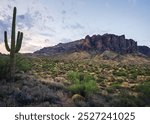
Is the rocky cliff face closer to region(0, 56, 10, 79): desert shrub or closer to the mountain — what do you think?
the mountain

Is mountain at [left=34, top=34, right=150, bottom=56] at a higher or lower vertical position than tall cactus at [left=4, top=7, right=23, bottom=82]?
higher

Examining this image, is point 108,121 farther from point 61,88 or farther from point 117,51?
point 117,51

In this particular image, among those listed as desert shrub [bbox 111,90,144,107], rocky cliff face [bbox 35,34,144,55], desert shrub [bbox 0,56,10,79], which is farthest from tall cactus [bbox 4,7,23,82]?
rocky cliff face [bbox 35,34,144,55]

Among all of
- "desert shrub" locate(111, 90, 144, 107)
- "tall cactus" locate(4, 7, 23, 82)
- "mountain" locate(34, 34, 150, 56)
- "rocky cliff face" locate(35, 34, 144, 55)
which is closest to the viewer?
"desert shrub" locate(111, 90, 144, 107)

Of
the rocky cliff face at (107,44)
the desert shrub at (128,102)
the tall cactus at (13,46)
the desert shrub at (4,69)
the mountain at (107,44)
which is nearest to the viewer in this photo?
the desert shrub at (128,102)

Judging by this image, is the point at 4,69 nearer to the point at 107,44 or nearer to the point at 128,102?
the point at 128,102

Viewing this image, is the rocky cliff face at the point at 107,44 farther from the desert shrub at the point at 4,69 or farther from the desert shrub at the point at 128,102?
the desert shrub at the point at 128,102

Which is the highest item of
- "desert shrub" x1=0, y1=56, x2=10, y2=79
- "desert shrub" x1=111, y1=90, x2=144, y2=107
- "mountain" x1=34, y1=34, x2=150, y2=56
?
"mountain" x1=34, y1=34, x2=150, y2=56

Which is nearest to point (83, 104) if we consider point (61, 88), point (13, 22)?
point (61, 88)

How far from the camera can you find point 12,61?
13312 mm

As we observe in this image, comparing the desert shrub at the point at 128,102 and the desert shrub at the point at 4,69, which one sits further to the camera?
the desert shrub at the point at 4,69

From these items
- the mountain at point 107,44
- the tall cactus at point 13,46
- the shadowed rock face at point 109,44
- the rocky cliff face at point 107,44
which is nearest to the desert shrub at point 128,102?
the tall cactus at point 13,46

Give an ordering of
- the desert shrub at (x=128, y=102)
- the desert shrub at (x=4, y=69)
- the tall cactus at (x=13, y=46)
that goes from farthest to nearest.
A: the desert shrub at (x=4, y=69) < the tall cactus at (x=13, y=46) < the desert shrub at (x=128, y=102)

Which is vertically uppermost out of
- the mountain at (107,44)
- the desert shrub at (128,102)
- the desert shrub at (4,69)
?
the mountain at (107,44)
